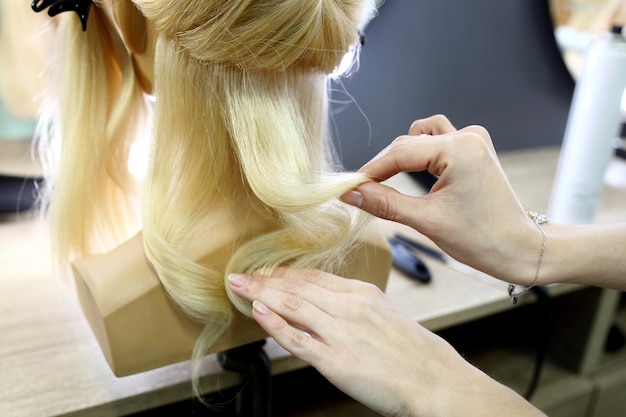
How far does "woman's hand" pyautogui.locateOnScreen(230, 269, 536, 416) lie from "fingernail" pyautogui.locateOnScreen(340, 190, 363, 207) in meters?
0.10

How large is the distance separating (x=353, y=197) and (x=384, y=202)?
0.11 feet

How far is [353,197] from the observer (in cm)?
63

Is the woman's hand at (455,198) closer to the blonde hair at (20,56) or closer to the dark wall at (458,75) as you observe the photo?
the dark wall at (458,75)

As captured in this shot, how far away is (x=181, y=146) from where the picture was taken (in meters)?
0.65

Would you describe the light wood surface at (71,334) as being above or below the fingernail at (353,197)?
below

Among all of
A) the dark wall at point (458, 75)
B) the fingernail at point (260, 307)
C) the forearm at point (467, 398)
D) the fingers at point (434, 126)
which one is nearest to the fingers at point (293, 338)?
the fingernail at point (260, 307)

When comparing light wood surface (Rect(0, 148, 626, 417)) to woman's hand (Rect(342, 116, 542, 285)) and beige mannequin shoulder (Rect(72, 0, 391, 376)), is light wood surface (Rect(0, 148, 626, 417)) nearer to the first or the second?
beige mannequin shoulder (Rect(72, 0, 391, 376))

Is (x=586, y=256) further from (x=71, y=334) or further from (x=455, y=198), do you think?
(x=71, y=334)

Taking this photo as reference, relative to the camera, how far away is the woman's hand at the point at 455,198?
24.5 inches

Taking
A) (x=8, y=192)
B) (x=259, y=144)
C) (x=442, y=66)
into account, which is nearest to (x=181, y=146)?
(x=259, y=144)

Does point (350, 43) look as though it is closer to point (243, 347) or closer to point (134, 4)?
point (134, 4)

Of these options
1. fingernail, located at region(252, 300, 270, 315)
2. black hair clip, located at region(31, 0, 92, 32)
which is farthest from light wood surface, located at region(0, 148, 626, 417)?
black hair clip, located at region(31, 0, 92, 32)

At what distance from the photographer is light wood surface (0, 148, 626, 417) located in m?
0.67

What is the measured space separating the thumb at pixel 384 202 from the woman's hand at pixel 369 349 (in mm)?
101
